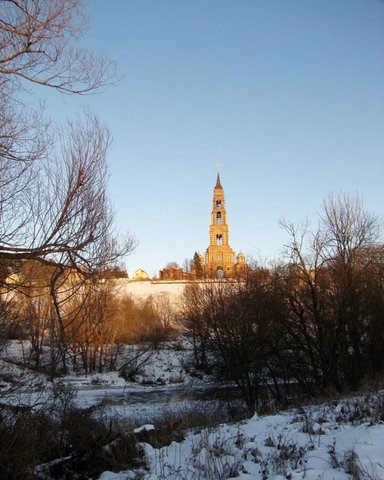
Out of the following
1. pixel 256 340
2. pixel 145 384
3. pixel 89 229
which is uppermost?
pixel 89 229

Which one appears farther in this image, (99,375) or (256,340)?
(99,375)

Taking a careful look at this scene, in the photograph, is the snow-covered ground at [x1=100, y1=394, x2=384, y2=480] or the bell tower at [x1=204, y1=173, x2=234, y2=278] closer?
the snow-covered ground at [x1=100, y1=394, x2=384, y2=480]

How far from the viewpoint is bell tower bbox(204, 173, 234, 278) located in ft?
388

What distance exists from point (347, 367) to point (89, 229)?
18.7m

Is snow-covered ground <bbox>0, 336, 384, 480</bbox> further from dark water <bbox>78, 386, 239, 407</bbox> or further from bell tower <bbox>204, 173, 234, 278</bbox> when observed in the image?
bell tower <bbox>204, 173, 234, 278</bbox>

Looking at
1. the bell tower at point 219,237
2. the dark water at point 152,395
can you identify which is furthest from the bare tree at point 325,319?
the bell tower at point 219,237

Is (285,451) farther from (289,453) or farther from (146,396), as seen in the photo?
(146,396)

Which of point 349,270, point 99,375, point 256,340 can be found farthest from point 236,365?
point 99,375

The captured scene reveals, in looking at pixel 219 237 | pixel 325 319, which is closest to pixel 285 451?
pixel 325 319

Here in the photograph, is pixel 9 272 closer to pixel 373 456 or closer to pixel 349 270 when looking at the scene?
pixel 373 456

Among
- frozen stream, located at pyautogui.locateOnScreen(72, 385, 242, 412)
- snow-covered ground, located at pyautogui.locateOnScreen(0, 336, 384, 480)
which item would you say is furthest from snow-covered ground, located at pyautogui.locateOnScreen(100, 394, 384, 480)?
frozen stream, located at pyautogui.locateOnScreen(72, 385, 242, 412)

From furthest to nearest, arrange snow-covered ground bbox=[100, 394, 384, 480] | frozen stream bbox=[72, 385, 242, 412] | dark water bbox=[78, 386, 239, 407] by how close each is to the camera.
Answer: dark water bbox=[78, 386, 239, 407], frozen stream bbox=[72, 385, 242, 412], snow-covered ground bbox=[100, 394, 384, 480]

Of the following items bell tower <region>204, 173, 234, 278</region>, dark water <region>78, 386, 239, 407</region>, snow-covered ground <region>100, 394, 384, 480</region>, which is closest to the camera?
snow-covered ground <region>100, 394, 384, 480</region>

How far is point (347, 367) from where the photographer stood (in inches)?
880
